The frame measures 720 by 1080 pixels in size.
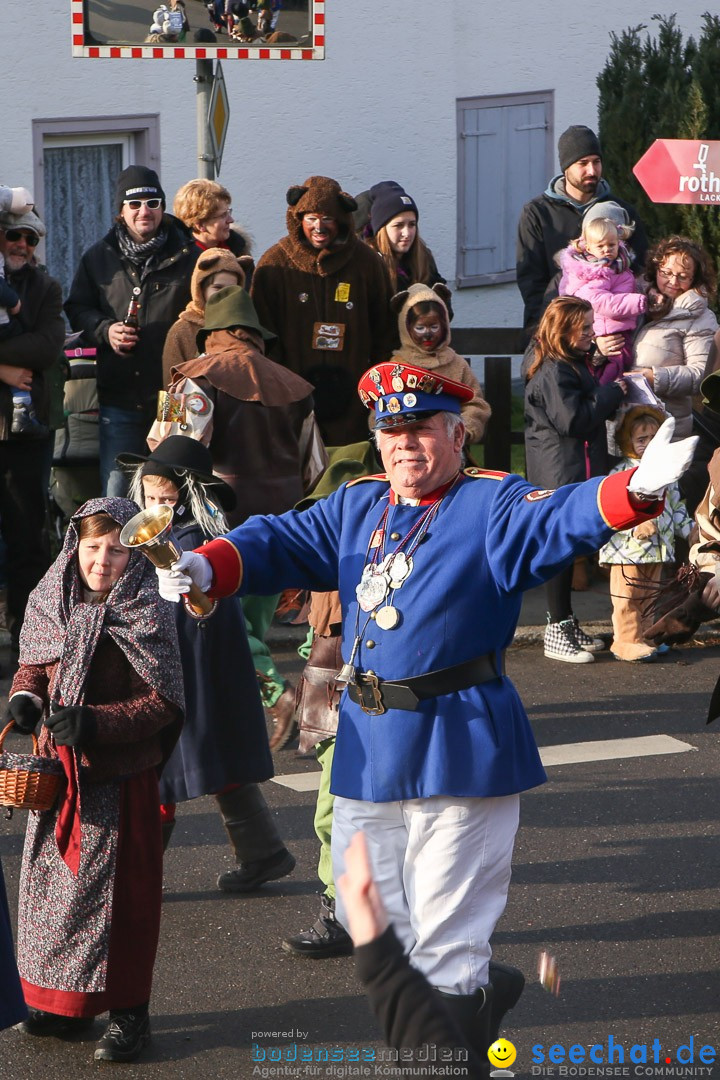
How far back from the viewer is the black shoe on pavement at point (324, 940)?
17.4ft

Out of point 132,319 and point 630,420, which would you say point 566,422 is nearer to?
point 630,420

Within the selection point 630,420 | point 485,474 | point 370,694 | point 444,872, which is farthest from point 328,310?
point 444,872

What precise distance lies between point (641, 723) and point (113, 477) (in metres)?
3.01

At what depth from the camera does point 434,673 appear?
4.34 metres

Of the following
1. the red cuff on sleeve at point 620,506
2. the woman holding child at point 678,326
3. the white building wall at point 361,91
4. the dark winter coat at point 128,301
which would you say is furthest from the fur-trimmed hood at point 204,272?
the white building wall at point 361,91

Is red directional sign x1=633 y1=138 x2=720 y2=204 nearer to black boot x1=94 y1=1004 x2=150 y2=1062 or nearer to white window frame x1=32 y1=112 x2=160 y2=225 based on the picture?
white window frame x1=32 y1=112 x2=160 y2=225

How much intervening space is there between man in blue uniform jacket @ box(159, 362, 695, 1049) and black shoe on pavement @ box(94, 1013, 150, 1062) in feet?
2.50

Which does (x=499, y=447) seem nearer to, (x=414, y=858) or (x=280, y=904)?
(x=280, y=904)

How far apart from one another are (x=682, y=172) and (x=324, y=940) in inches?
216

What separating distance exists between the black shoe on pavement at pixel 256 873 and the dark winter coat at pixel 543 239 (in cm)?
486

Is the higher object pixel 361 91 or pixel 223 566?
pixel 361 91

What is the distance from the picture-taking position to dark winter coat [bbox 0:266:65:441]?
8109mm

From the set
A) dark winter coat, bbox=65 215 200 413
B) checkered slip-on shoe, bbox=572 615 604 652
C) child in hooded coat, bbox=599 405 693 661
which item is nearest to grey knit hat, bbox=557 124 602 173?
child in hooded coat, bbox=599 405 693 661

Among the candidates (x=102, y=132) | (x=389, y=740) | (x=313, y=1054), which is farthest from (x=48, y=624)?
(x=102, y=132)
